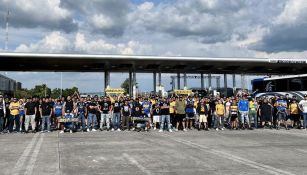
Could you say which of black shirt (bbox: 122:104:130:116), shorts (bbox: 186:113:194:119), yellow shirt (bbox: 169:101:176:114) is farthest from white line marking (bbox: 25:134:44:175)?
shorts (bbox: 186:113:194:119)

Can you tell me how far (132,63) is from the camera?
3628 centimetres

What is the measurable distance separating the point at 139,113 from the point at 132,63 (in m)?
17.7

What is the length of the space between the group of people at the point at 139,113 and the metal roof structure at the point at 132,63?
514 inches

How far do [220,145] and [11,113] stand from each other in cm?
978

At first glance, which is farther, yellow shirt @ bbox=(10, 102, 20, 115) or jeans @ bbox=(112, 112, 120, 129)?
jeans @ bbox=(112, 112, 120, 129)

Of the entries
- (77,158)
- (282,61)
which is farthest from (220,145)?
(282,61)

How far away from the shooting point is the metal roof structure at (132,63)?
3272 cm

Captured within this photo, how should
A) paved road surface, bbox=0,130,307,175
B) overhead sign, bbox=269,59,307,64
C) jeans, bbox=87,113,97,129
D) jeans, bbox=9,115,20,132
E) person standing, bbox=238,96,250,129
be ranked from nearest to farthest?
paved road surface, bbox=0,130,307,175 < jeans, bbox=9,115,20,132 < jeans, bbox=87,113,97,129 < person standing, bbox=238,96,250,129 < overhead sign, bbox=269,59,307,64

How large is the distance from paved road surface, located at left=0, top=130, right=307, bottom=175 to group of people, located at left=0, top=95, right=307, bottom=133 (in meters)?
3.76

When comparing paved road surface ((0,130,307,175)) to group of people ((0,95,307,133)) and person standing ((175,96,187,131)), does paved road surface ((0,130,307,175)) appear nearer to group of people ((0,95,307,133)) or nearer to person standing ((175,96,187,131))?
group of people ((0,95,307,133))

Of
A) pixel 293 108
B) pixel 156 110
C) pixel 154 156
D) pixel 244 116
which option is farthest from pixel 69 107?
pixel 293 108

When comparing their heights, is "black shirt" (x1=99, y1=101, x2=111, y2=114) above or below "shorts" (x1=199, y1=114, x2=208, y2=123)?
above

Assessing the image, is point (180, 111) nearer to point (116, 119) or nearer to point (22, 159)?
point (116, 119)

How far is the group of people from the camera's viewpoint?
18.2 m
